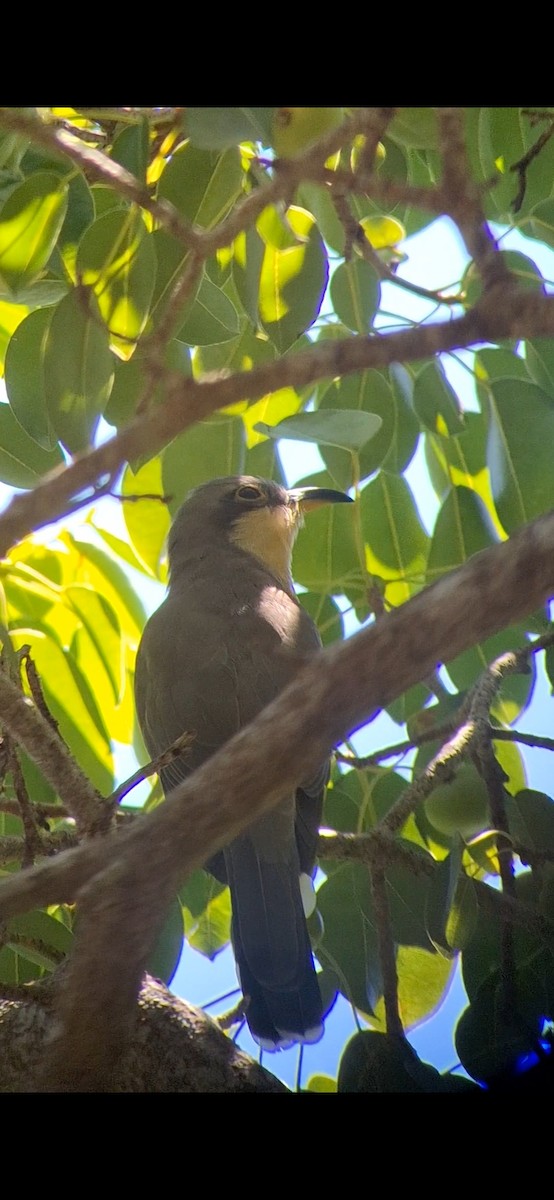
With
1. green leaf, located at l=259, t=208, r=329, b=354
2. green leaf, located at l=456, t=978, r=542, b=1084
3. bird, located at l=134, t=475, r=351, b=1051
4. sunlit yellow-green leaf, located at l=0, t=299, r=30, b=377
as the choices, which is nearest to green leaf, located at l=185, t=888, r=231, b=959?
bird, located at l=134, t=475, r=351, b=1051

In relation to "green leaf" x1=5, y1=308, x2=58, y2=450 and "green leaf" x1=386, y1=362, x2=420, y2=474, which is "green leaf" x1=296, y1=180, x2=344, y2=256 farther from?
"green leaf" x1=5, y1=308, x2=58, y2=450

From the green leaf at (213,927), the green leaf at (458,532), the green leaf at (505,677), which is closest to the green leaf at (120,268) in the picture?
the green leaf at (458,532)

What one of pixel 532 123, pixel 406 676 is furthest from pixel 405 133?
pixel 406 676

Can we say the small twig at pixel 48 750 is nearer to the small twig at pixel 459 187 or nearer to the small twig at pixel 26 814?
the small twig at pixel 26 814

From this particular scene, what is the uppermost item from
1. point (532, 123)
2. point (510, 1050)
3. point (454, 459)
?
point (532, 123)

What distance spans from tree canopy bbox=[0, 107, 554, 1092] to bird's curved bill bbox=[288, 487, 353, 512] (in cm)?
5

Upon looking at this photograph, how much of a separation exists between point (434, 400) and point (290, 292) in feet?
1.39

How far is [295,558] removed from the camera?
9.05ft

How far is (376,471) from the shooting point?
2.58m

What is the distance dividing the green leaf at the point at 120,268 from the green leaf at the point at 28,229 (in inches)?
2.9

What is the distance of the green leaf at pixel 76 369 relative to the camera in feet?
6.82

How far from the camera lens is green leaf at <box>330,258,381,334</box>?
2385 millimetres
